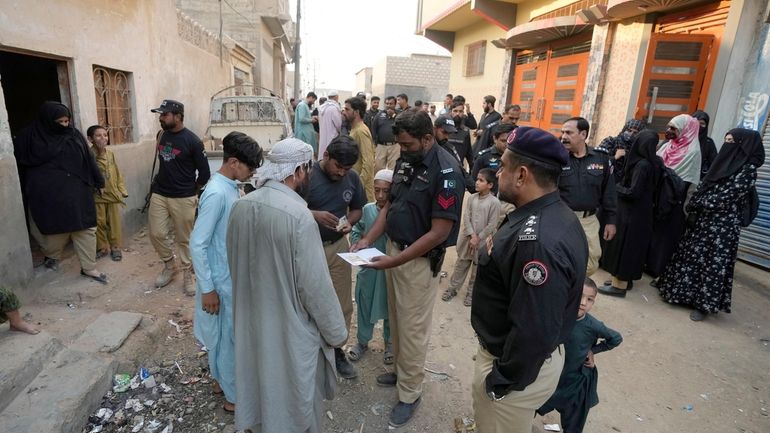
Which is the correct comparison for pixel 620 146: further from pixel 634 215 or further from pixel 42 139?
pixel 42 139

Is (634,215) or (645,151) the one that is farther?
(634,215)

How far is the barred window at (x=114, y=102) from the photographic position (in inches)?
203

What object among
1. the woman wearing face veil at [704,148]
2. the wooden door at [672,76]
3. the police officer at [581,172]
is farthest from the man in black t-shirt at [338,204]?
the wooden door at [672,76]

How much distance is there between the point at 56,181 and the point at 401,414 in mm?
3978

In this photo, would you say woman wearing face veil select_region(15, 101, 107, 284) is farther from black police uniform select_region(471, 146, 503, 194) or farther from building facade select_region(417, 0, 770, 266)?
building facade select_region(417, 0, 770, 266)

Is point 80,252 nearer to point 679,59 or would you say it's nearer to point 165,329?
point 165,329

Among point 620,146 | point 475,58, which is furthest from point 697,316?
point 475,58

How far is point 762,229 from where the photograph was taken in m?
5.26

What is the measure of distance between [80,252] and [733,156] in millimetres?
6687

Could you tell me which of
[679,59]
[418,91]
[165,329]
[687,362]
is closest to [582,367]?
[687,362]

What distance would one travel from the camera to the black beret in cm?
146

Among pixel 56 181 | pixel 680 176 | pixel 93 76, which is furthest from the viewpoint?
pixel 93 76

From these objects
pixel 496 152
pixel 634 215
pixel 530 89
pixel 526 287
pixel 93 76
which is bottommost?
pixel 634 215

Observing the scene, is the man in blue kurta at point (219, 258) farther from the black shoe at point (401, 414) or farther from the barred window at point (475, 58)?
the barred window at point (475, 58)
